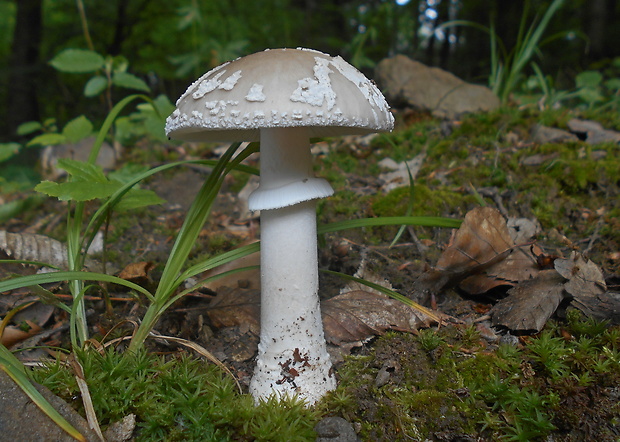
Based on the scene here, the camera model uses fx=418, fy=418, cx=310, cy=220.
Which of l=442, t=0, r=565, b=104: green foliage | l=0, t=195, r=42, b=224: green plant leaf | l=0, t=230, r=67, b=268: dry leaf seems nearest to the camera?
l=0, t=230, r=67, b=268: dry leaf

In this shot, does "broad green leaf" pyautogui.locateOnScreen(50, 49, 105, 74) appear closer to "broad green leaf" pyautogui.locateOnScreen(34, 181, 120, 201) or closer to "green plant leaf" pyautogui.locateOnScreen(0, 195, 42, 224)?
"green plant leaf" pyautogui.locateOnScreen(0, 195, 42, 224)

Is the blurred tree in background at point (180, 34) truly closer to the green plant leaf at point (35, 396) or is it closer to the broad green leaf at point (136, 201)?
the broad green leaf at point (136, 201)

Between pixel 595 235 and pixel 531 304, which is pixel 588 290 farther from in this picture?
pixel 595 235

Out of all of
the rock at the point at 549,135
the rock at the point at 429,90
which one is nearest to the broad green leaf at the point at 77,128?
the rock at the point at 429,90

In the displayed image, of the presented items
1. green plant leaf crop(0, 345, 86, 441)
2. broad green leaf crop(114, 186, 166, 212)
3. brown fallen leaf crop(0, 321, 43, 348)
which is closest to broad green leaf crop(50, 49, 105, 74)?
broad green leaf crop(114, 186, 166, 212)

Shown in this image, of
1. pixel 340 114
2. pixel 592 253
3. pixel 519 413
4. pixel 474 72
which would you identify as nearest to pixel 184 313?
pixel 340 114

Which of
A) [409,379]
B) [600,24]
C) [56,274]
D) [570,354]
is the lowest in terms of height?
[409,379]

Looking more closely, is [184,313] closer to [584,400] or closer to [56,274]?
[56,274]
